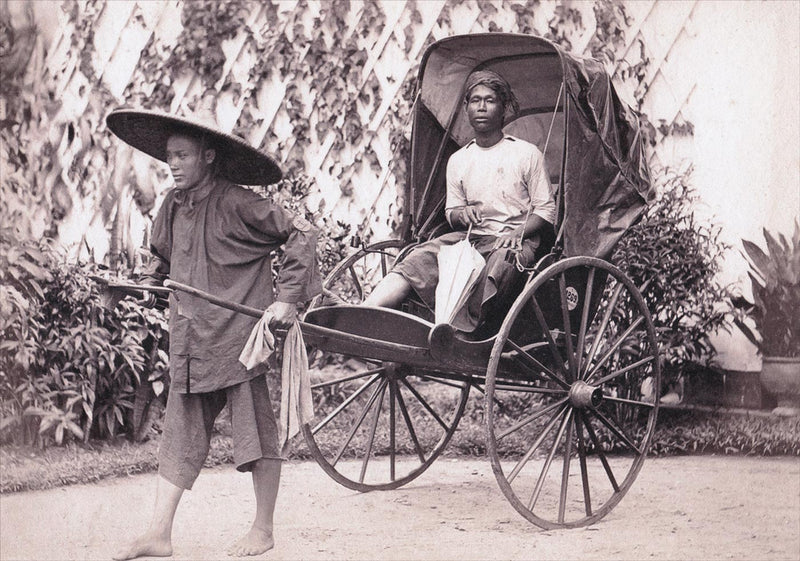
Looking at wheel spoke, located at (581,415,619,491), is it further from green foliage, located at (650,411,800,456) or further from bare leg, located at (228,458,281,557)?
bare leg, located at (228,458,281,557)

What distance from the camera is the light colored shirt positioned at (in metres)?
4.57

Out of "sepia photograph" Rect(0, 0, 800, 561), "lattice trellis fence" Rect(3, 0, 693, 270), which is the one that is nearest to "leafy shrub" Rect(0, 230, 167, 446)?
"sepia photograph" Rect(0, 0, 800, 561)

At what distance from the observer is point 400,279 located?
14.6 feet

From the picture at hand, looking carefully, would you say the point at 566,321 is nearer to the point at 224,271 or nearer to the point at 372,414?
the point at 372,414

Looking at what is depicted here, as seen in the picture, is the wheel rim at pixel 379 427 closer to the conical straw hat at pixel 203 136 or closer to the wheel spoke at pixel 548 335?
the wheel spoke at pixel 548 335

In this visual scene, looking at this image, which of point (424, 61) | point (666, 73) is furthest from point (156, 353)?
point (666, 73)

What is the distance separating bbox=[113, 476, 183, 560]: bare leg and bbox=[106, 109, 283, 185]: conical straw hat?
1177 mm

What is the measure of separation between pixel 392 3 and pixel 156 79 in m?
1.68

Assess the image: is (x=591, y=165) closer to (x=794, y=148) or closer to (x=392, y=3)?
(x=794, y=148)

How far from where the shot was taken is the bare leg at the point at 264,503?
369 centimetres

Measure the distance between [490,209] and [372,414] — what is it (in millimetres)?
1144

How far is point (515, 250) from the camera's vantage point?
170 inches

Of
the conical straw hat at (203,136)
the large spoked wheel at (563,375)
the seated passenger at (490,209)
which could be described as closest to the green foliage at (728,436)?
the large spoked wheel at (563,375)

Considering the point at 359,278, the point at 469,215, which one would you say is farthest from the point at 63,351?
the point at 469,215
